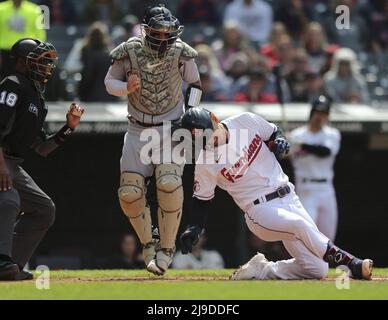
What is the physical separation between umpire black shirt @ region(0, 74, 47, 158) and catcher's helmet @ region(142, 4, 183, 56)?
0.93m

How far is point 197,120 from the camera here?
8.09 meters

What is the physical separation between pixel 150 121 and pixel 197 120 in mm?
816

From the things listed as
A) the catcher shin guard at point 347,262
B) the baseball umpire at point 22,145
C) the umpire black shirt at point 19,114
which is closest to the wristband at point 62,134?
the baseball umpire at point 22,145

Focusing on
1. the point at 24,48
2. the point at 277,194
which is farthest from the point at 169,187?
the point at 24,48

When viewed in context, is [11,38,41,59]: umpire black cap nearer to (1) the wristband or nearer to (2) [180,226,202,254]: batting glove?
(1) the wristband

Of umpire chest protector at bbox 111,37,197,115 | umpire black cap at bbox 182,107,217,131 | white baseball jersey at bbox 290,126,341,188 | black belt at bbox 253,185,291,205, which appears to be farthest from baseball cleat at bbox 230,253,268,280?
white baseball jersey at bbox 290,126,341,188

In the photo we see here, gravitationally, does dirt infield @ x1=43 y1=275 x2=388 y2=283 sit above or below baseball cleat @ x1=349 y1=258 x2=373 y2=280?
below

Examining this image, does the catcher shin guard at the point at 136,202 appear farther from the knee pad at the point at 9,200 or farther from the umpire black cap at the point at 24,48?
the umpire black cap at the point at 24,48

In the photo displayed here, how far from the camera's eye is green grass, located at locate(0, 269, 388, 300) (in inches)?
282

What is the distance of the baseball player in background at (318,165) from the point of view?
13.0 metres

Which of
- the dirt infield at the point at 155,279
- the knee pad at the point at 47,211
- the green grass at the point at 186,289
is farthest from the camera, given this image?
the knee pad at the point at 47,211

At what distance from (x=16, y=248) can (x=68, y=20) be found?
7567mm

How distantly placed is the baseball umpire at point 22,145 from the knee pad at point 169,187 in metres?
0.77

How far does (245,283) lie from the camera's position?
7941 mm
